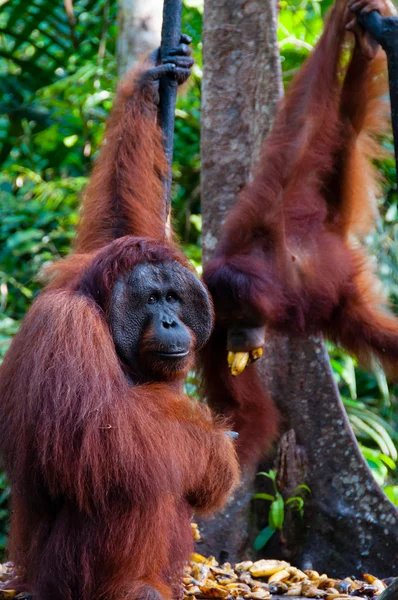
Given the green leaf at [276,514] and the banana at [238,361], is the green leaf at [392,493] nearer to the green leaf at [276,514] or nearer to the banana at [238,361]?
the green leaf at [276,514]

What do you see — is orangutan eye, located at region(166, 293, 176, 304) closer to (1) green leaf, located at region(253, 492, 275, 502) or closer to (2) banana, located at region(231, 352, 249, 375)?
(2) banana, located at region(231, 352, 249, 375)

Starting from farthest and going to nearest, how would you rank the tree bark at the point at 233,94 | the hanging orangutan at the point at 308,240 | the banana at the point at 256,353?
the tree bark at the point at 233,94 < the banana at the point at 256,353 < the hanging orangutan at the point at 308,240

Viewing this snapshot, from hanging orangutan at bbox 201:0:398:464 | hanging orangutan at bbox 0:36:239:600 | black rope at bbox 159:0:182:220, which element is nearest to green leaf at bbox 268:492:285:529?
hanging orangutan at bbox 201:0:398:464

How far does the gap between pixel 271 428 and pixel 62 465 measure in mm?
1621

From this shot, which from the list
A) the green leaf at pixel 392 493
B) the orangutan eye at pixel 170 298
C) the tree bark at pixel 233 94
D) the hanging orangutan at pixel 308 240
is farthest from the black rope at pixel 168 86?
the green leaf at pixel 392 493

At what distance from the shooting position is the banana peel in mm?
3205

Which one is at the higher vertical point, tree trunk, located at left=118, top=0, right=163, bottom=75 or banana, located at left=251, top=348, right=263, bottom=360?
tree trunk, located at left=118, top=0, right=163, bottom=75

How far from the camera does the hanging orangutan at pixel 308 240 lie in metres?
3.11

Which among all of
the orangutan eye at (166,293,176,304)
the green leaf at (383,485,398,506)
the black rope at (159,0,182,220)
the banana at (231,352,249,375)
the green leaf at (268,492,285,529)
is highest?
the black rope at (159,0,182,220)

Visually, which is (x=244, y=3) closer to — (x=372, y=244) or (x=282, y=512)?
(x=372, y=244)

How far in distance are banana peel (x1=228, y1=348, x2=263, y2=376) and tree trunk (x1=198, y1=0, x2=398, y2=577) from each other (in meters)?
0.46

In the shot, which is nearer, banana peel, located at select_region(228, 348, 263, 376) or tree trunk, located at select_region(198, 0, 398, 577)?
banana peel, located at select_region(228, 348, 263, 376)

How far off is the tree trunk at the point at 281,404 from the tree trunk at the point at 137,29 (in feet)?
0.96

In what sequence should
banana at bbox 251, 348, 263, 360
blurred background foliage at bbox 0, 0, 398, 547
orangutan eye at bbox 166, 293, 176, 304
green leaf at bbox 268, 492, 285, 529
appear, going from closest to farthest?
orangutan eye at bbox 166, 293, 176, 304, banana at bbox 251, 348, 263, 360, green leaf at bbox 268, 492, 285, 529, blurred background foliage at bbox 0, 0, 398, 547
